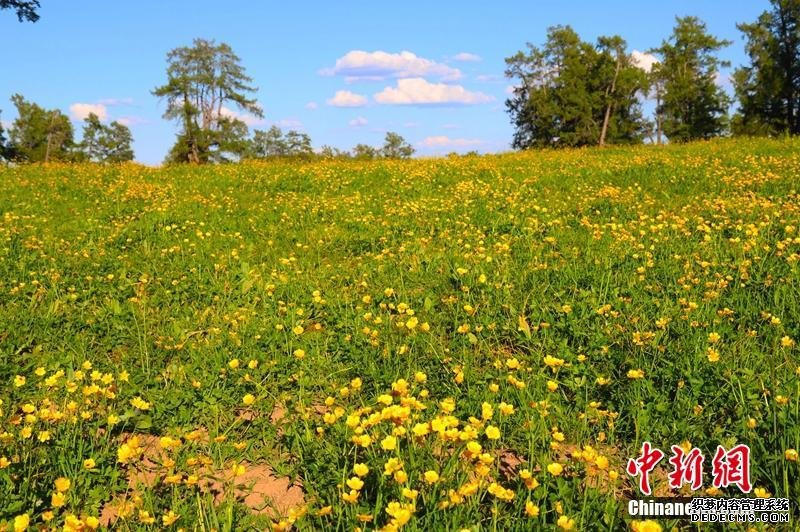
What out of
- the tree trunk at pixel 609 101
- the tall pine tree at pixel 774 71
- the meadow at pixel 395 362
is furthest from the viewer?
the tree trunk at pixel 609 101

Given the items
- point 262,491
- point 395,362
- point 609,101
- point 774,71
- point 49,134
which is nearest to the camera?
point 262,491

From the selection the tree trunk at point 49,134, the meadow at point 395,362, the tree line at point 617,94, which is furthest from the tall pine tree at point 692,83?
the tree trunk at point 49,134

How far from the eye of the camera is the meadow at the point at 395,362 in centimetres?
270

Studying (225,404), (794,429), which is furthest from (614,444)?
(225,404)

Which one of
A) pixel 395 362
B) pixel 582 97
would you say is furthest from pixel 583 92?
pixel 395 362

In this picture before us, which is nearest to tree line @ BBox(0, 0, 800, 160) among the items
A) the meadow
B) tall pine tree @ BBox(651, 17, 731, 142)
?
tall pine tree @ BBox(651, 17, 731, 142)

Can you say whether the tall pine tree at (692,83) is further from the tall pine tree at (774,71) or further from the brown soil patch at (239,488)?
the brown soil patch at (239,488)

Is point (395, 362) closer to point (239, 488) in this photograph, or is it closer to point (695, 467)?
point (239, 488)

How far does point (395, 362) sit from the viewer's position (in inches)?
161

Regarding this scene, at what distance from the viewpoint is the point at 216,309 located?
534 cm

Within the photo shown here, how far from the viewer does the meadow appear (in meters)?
2.70

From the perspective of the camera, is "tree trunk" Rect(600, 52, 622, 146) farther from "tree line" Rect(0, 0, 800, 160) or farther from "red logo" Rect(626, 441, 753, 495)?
"red logo" Rect(626, 441, 753, 495)

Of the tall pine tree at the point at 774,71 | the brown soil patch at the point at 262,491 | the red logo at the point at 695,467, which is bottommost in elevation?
the brown soil patch at the point at 262,491

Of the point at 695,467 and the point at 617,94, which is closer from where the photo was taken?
the point at 695,467
